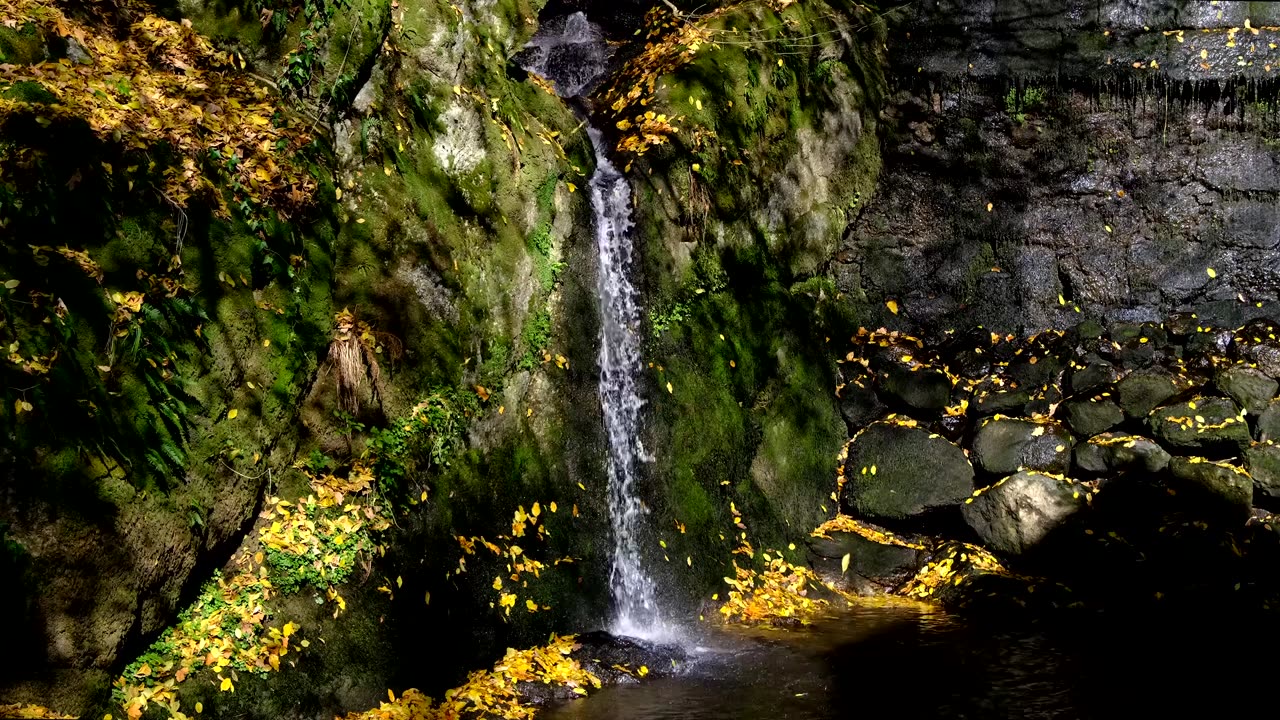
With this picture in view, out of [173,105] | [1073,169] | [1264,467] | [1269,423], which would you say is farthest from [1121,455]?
[173,105]

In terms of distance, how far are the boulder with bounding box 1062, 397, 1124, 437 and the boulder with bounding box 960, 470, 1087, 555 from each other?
2.25ft

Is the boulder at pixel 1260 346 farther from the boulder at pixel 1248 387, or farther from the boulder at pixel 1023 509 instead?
the boulder at pixel 1023 509

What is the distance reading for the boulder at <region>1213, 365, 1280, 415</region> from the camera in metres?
8.65

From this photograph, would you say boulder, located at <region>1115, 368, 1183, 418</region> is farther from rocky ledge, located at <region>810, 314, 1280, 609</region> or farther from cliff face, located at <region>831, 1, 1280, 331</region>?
cliff face, located at <region>831, 1, 1280, 331</region>

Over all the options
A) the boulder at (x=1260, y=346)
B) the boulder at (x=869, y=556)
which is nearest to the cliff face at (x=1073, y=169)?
the boulder at (x=1260, y=346)

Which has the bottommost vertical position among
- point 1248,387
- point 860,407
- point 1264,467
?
point 1264,467

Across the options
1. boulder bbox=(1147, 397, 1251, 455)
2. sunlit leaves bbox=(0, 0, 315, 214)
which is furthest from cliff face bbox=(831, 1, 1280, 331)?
sunlit leaves bbox=(0, 0, 315, 214)

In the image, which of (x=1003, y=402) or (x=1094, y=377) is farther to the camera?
(x=1003, y=402)

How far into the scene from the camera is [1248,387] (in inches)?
343

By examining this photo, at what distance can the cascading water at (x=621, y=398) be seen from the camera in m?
7.38

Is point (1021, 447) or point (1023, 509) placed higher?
point (1021, 447)

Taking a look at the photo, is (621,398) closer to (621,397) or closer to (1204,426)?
(621,397)

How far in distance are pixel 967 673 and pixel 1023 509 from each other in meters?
2.87

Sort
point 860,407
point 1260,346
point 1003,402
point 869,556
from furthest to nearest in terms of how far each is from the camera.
Answer: point 860,407, point 1003,402, point 1260,346, point 869,556
